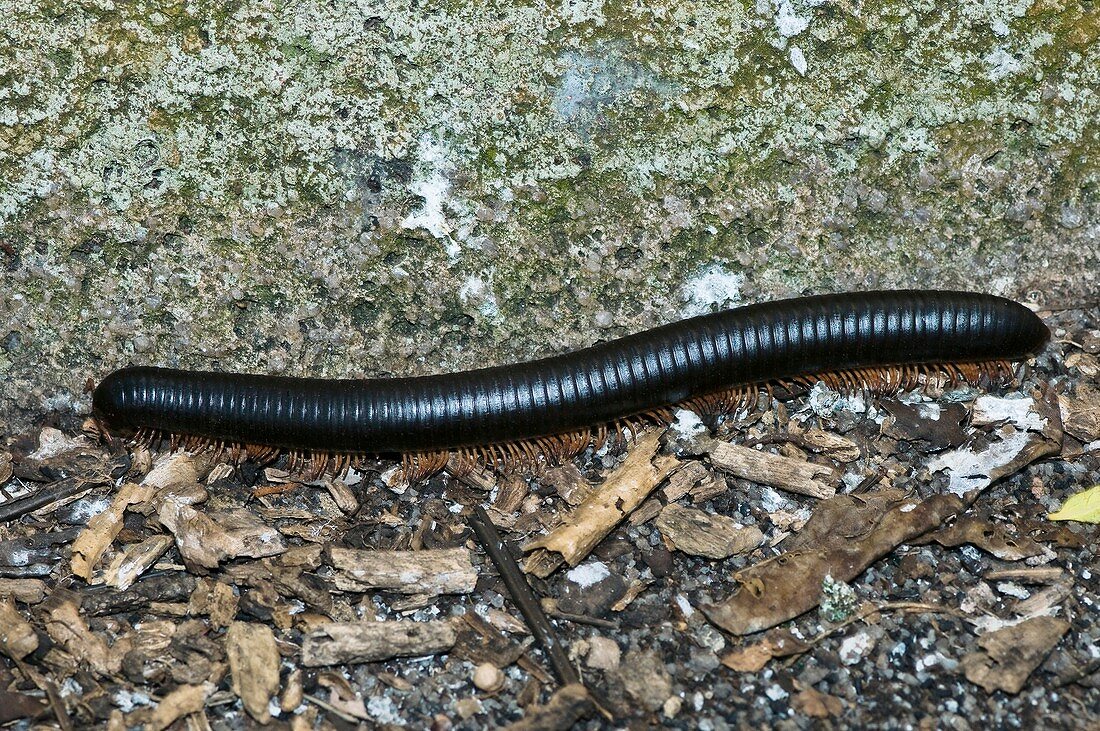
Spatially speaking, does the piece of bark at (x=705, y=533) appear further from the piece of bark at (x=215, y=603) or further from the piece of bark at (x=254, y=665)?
the piece of bark at (x=215, y=603)

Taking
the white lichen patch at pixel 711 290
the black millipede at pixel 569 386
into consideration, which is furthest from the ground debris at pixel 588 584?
the white lichen patch at pixel 711 290

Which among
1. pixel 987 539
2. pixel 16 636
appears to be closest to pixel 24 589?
pixel 16 636

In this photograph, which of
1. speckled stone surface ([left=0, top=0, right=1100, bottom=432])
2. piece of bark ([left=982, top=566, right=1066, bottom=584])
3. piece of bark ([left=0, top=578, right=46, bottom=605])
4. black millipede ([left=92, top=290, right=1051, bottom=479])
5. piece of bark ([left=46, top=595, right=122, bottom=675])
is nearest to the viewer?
piece of bark ([left=46, top=595, right=122, bottom=675])

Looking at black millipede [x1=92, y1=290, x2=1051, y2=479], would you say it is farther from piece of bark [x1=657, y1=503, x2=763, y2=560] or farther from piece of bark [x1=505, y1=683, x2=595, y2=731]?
piece of bark [x1=505, y1=683, x2=595, y2=731]

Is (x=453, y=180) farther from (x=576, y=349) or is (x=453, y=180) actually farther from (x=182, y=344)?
(x=182, y=344)

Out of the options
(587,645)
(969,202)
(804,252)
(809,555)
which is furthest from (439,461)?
(969,202)

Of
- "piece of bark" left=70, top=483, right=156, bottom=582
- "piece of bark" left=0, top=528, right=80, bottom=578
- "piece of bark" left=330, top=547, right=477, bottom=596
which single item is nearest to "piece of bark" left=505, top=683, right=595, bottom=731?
"piece of bark" left=330, top=547, right=477, bottom=596

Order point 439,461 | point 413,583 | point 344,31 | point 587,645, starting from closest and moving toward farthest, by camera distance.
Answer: point 587,645 → point 413,583 → point 344,31 → point 439,461
